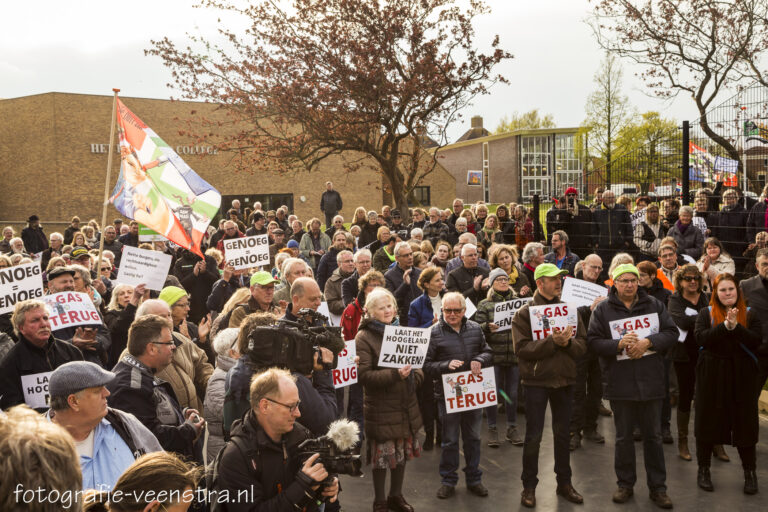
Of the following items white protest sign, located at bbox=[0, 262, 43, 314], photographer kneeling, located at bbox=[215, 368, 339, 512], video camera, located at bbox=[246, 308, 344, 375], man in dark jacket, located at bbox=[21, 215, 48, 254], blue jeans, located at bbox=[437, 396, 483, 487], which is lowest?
blue jeans, located at bbox=[437, 396, 483, 487]

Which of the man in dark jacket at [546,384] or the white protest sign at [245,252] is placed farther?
the white protest sign at [245,252]

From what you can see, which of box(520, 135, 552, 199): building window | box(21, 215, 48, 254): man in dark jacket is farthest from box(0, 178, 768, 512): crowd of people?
box(520, 135, 552, 199): building window

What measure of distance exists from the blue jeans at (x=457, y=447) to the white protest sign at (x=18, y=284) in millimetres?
4715

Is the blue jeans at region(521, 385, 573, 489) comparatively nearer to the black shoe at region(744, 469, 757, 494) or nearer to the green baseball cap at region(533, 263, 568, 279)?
the green baseball cap at region(533, 263, 568, 279)

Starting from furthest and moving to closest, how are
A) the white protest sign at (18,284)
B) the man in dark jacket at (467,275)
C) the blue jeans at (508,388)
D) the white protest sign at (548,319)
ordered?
the man in dark jacket at (467,275) → the blue jeans at (508,388) → the white protest sign at (18,284) → the white protest sign at (548,319)

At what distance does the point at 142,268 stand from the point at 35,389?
3524mm

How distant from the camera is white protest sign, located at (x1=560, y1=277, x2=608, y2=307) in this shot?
7.52 meters

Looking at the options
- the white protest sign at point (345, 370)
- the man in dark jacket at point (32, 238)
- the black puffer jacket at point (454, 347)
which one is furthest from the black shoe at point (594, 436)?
the man in dark jacket at point (32, 238)

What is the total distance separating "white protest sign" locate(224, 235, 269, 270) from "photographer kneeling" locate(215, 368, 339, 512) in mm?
6836

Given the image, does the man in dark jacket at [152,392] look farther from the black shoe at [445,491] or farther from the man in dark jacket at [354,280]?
the man in dark jacket at [354,280]

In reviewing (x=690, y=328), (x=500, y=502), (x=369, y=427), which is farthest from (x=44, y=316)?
(x=690, y=328)

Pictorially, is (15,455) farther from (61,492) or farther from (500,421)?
(500,421)

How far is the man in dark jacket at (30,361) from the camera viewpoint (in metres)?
5.21

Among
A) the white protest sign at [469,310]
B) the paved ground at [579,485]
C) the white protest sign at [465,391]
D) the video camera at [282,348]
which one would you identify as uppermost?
the video camera at [282,348]
